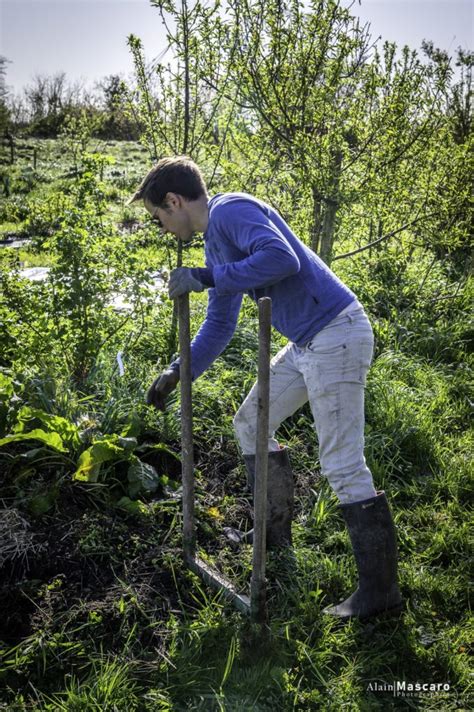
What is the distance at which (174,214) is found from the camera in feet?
8.02

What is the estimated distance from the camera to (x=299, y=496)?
344 centimetres

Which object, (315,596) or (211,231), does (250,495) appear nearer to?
(315,596)

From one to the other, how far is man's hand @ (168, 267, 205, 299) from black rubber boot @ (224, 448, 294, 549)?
0.89 m

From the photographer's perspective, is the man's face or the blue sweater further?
the man's face

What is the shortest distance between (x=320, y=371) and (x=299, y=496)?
1.25 meters

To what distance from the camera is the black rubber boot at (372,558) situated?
8.03 ft

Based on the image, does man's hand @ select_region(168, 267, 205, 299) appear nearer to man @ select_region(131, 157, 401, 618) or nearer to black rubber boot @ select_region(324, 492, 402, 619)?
man @ select_region(131, 157, 401, 618)

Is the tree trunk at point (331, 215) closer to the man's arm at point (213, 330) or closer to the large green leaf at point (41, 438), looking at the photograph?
the man's arm at point (213, 330)

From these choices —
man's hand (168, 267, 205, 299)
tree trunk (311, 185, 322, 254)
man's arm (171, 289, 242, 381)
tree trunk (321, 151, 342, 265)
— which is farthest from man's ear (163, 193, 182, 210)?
tree trunk (311, 185, 322, 254)

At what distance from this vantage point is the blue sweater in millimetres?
2166

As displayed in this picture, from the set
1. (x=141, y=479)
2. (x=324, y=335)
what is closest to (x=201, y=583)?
(x=141, y=479)

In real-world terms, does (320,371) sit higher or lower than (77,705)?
higher

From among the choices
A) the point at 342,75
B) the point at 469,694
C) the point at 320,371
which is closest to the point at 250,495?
the point at 320,371

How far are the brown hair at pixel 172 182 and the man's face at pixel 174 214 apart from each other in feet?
0.06
